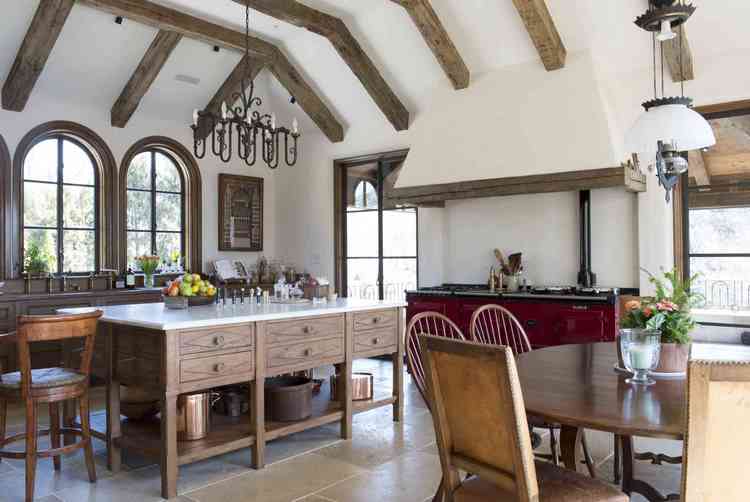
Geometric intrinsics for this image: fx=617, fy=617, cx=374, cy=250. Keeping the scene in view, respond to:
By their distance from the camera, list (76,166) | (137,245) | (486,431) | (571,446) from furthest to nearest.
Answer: (137,245)
(76,166)
(571,446)
(486,431)

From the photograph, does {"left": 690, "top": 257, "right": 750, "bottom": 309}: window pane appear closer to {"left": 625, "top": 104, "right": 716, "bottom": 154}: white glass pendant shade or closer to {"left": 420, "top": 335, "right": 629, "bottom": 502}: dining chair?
{"left": 625, "top": 104, "right": 716, "bottom": 154}: white glass pendant shade

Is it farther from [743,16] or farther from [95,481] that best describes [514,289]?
[95,481]

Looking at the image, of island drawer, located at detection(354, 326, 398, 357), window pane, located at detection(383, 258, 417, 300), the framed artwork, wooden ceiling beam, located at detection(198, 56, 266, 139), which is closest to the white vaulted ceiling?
wooden ceiling beam, located at detection(198, 56, 266, 139)

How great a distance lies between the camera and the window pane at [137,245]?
6.83 metres

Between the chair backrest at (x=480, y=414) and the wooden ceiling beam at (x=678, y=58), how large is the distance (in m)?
4.04

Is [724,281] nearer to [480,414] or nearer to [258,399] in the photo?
[258,399]

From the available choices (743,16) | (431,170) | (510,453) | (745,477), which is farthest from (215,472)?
(743,16)

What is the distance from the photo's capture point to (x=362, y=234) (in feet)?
24.7

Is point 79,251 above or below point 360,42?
below

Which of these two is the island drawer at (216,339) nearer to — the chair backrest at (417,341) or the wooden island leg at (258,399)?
the wooden island leg at (258,399)

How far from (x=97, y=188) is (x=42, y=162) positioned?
23.1 inches

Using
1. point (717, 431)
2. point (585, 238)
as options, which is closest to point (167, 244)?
point (585, 238)

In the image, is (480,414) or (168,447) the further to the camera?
(168,447)

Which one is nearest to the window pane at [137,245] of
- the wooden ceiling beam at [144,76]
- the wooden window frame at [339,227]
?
the wooden ceiling beam at [144,76]
